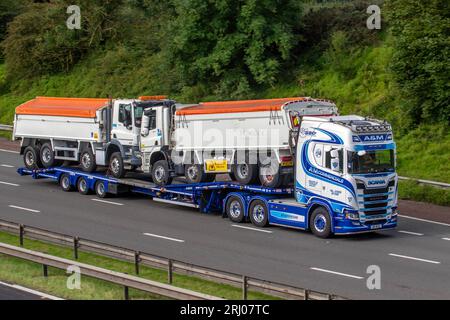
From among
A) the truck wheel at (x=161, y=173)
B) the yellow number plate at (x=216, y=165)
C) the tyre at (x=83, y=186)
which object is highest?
the yellow number plate at (x=216, y=165)

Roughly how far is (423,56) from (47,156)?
607 inches

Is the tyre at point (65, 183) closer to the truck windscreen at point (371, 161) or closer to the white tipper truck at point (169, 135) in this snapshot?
the white tipper truck at point (169, 135)

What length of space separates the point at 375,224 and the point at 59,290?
10.4 m

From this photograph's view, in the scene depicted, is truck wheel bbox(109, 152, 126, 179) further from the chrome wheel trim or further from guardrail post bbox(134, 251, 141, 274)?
guardrail post bbox(134, 251, 141, 274)

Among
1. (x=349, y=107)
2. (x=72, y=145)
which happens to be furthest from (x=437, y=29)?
(x=72, y=145)

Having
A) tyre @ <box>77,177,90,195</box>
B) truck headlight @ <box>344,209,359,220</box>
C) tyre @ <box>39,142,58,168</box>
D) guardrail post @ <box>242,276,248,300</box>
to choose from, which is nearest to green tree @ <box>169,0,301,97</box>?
tyre @ <box>39,142,58,168</box>

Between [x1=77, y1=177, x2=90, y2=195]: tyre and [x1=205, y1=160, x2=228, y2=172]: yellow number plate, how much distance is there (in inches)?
243

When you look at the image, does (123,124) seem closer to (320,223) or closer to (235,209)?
(235,209)


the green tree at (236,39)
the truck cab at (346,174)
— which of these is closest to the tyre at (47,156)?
the green tree at (236,39)

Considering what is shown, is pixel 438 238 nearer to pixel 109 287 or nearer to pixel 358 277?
pixel 358 277

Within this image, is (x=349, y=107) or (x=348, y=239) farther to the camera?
(x=349, y=107)

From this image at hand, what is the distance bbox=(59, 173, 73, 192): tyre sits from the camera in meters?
34.0

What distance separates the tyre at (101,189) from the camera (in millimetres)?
32656

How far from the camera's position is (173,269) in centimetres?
2036
